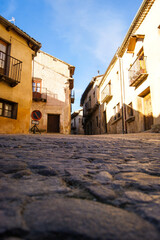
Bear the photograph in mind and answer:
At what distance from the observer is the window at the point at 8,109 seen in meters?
9.17

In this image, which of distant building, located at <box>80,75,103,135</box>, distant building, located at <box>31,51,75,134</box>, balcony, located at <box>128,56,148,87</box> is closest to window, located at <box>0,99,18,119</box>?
balcony, located at <box>128,56,148,87</box>

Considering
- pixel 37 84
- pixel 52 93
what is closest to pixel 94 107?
pixel 52 93

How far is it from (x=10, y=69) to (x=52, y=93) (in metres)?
7.96

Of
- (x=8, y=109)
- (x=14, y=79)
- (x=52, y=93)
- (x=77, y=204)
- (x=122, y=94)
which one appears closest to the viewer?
(x=77, y=204)

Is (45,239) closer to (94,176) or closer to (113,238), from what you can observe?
(113,238)

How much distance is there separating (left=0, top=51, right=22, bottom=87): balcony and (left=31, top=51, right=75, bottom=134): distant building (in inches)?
264

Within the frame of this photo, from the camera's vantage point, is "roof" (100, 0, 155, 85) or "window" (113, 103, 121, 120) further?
"window" (113, 103, 121, 120)

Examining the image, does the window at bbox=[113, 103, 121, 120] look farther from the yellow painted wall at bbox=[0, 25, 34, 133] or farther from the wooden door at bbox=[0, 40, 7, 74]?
the wooden door at bbox=[0, 40, 7, 74]

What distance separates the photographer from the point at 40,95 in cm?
1712

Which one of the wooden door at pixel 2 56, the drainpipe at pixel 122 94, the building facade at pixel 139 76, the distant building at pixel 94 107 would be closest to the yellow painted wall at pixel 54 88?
the building facade at pixel 139 76

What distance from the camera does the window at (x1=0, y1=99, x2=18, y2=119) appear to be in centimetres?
917

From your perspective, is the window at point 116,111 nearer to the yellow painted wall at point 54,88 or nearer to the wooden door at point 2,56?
the yellow painted wall at point 54,88

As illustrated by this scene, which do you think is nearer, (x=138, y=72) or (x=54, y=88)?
(x=138, y=72)

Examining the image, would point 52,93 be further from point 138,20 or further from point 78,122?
point 78,122
